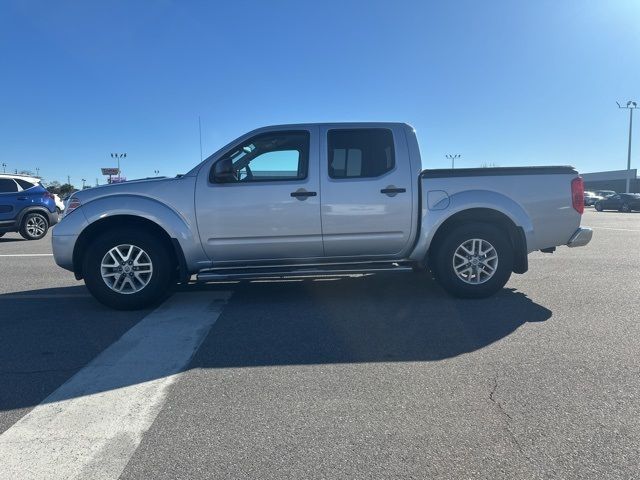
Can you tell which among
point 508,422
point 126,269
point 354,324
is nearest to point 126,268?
point 126,269

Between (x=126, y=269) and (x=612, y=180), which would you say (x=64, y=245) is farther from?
(x=612, y=180)

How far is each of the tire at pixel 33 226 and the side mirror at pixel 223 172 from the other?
11.0m

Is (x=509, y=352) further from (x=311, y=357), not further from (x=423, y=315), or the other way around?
(x=311, y=357)

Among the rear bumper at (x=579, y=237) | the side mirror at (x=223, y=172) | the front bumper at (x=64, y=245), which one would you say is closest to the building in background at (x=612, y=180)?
the rear bumper at (x=579, y=237)

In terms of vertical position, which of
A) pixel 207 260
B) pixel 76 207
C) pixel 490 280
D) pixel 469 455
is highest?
pixel 76 207

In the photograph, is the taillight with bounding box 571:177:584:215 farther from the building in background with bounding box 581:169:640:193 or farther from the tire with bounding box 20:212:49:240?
the building in background with bounding box 581:169:640:193

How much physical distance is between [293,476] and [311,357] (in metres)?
1.52

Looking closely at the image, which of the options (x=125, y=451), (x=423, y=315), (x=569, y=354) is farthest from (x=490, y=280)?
(x=125, y=451)

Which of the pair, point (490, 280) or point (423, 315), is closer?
point (423, 315)

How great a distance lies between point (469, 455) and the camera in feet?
8.11

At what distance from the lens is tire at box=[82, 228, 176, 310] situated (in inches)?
203

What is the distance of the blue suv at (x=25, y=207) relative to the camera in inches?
516

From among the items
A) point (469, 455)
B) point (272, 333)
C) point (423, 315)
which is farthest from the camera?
point (423, 315)

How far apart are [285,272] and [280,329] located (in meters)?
0.85
